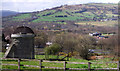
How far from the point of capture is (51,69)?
14070 millimetres

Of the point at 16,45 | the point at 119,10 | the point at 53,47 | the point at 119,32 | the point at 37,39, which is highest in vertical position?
the point at 119,10

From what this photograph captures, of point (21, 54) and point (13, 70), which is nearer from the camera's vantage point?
point (13, 70)

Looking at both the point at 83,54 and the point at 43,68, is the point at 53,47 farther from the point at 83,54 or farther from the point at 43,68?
the point at 43,68

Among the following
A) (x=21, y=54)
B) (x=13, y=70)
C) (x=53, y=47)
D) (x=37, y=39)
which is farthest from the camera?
(x=37, y=39)

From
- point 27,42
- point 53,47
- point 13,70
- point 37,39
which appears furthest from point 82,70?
point 37,39

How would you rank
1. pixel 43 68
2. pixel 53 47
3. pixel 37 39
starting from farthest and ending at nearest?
1. pixel 37 39
2. pixel 53 47
3. pixel 43 68

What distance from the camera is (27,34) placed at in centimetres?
2241

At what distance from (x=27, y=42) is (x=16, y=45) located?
1.15 m

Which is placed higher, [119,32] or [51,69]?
[119,32]

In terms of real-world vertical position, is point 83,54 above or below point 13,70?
below

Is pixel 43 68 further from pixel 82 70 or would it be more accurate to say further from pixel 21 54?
pixel 21 54

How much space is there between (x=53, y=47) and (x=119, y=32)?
17.2 m

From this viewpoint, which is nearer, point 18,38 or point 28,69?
point 28,69

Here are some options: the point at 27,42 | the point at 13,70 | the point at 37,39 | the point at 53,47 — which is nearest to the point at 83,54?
the point at 53,47
